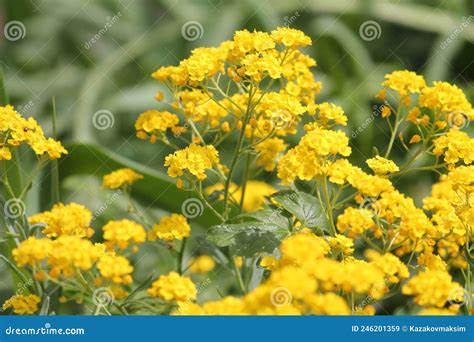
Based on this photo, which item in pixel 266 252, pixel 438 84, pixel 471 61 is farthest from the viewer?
pixel 471 61

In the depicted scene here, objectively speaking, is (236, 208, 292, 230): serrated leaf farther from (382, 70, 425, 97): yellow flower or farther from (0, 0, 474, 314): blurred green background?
(0, 0, 474, 314): blurred green background

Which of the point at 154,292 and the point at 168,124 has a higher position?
the point at 168,124

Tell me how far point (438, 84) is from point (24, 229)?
80 cm

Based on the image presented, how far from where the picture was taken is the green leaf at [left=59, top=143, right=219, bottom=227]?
186 cm

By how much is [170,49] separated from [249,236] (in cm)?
158

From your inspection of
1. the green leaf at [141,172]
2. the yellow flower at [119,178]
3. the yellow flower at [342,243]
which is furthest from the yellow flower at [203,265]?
the yellow flower at [342,243]

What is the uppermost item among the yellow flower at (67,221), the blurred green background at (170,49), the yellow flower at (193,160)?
the blurred green background at (170,49)

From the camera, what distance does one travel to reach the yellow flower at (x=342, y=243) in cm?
135

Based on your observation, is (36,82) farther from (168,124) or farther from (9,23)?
(168,124)

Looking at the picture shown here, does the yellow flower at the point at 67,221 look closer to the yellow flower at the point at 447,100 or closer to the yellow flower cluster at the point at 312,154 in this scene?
the yellow flower cluster at the point at 312,154

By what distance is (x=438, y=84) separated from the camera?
154cm

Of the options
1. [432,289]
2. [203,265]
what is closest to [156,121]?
[203,265]

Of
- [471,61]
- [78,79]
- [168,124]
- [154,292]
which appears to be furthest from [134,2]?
[154,292]

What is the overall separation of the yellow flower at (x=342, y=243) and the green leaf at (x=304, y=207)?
0.05 meters
